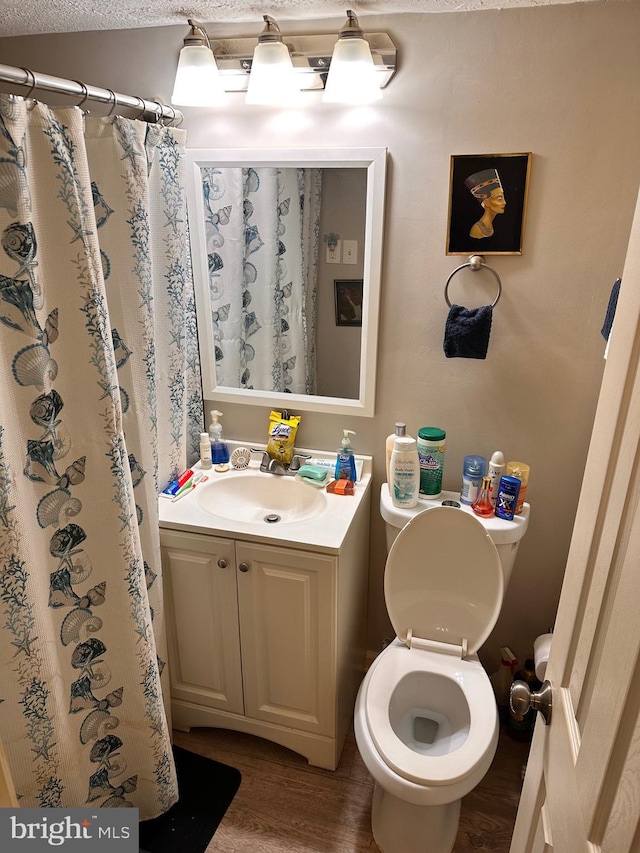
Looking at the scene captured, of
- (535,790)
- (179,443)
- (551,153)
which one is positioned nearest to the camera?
(535,790)

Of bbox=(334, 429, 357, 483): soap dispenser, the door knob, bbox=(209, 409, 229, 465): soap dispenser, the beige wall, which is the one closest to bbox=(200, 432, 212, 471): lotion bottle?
bbox=(209, 409, 229, 465): soap dispenser

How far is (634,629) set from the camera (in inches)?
24.7

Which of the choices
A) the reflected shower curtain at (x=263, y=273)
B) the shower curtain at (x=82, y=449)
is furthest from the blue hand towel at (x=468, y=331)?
the shower curtain at (x=82, y=449)

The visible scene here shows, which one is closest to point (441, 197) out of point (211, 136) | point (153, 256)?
point (211, 136)

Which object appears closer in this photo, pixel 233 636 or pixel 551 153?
pixel 551 153

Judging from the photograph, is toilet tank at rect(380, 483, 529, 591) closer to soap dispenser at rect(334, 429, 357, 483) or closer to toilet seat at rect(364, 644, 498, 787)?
soap dispenser at rect(334, 429, 357, 483)

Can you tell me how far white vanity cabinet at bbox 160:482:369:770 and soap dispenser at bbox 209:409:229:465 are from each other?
1.30 feet

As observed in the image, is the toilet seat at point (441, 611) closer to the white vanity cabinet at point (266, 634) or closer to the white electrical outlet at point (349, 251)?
the white vanity cabinet at point (266, 634)

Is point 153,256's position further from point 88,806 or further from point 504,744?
point 504,744

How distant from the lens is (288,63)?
1561mm

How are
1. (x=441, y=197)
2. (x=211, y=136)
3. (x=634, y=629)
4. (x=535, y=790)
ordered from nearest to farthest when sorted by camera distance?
(x=634, y=629), (x=535, y=790), (x=441, y=197), (x=211, y=136)

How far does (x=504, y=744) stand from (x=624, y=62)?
2.12m

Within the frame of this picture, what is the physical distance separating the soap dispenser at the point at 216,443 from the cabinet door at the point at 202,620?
0.39 meters

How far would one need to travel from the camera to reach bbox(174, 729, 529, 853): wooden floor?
171cm
